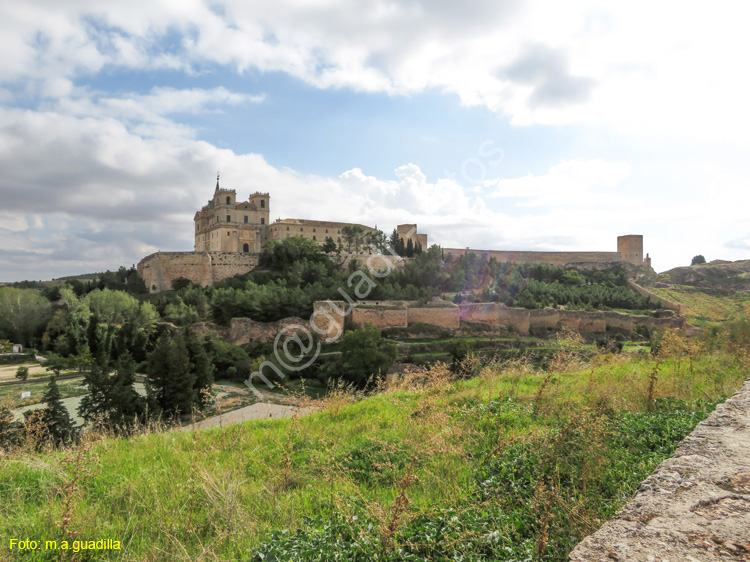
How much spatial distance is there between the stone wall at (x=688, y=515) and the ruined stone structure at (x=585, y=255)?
2026 inches

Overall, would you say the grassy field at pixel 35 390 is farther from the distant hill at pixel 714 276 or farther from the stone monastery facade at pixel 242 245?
the distant hill at pixel 714 276

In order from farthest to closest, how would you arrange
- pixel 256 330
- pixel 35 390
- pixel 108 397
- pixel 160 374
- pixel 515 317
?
pixel 515 317, pixel 256 330, pixel 35 390, pixel 160 374, pixel 108 397

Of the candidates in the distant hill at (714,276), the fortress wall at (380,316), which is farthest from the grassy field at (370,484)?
the distant hill at (714,276)

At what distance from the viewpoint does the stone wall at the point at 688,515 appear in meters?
1.50

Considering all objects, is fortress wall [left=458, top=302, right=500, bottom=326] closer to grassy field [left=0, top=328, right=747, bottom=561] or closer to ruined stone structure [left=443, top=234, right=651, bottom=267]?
ruined stone structure [left=443, top=234, right=651, bottom=267]

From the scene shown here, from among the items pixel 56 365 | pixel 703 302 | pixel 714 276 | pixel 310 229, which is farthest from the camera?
pixel 310 229

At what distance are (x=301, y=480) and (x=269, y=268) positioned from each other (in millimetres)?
35477

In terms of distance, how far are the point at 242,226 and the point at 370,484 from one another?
147 feet

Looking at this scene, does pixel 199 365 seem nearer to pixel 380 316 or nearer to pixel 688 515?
pixel 380 316

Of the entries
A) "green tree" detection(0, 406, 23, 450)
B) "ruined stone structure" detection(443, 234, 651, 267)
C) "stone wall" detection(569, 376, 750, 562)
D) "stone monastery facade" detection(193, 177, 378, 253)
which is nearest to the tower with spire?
"stone monastery facade" detection(193, 177, 378, 253)

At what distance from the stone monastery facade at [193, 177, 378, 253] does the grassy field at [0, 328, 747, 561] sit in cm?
4094

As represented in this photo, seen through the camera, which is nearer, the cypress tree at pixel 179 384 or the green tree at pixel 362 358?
the cypress tree at pixel 179 384

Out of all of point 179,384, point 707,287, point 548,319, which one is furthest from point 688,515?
point 707,287

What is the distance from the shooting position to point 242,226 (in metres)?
45.1
